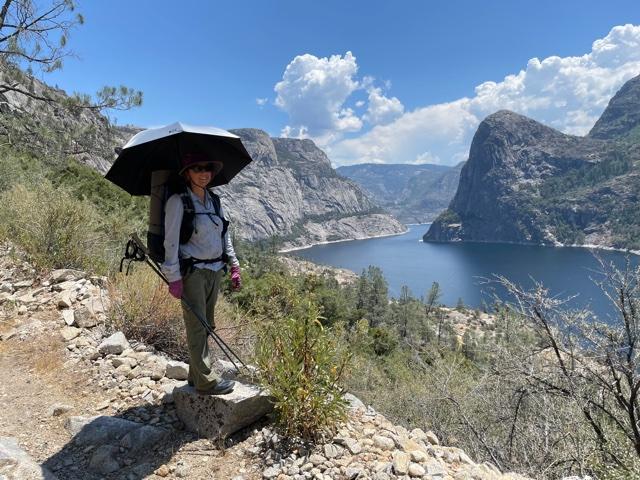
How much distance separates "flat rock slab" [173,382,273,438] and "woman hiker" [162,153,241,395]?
8cm

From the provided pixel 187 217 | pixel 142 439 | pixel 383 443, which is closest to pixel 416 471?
pixel 383 443

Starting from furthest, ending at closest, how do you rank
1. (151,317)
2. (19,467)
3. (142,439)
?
1. (151,317)
2. (142,439)
3. (19,467)

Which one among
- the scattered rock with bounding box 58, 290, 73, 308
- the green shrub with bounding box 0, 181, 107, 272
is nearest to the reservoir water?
the green shrub with bounding box 0, 181, 107, 272

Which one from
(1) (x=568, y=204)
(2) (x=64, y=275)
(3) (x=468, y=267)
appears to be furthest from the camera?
(1) (x=568, y=204)

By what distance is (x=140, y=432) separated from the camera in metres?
2.93

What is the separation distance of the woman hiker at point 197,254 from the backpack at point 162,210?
0.05ft

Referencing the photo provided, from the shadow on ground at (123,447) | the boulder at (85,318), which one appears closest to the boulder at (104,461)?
the shadow on ground at (123,447)

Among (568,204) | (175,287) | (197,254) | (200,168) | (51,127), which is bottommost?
(175,287)

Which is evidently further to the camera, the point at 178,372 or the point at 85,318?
the point at 85,318

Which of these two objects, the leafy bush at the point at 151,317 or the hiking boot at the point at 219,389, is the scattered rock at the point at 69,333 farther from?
the hiking boot at the point at 219,389

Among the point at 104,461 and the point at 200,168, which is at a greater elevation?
the point at 200,168

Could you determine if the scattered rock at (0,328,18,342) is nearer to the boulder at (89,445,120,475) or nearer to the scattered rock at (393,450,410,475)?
the boulder at (89,445,120,475)

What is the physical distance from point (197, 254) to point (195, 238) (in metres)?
0.11

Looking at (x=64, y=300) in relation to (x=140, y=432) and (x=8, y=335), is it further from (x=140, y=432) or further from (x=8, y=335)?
(x=140, y=432)
